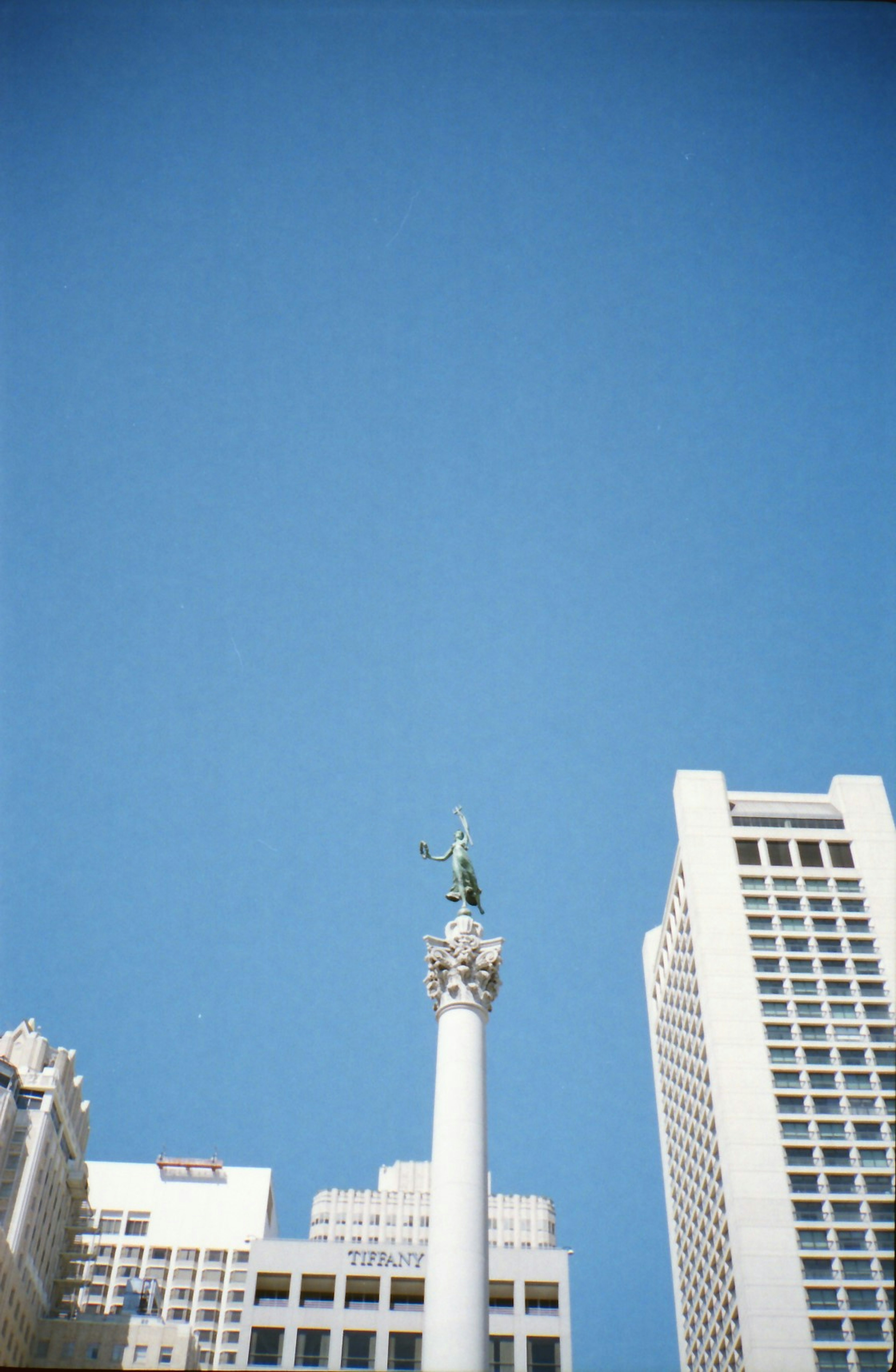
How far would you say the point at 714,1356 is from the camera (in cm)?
8031

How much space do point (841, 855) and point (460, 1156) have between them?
2654 inches

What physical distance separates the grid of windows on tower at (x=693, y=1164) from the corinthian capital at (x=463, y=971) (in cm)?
4873

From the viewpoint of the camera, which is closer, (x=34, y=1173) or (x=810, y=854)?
(x=810, y=854)

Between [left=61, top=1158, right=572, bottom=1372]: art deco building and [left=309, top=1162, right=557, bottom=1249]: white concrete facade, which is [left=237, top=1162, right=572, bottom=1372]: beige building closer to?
[left=61, top=1158, right=572, bottom=1372]: art deco building

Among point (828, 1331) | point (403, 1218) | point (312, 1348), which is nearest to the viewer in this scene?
Result: point (312, 1348)

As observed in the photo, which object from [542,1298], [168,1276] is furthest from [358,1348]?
[168,1276]

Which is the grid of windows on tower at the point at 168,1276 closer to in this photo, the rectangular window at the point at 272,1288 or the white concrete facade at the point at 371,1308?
the rectangular window at the point at 272,1288

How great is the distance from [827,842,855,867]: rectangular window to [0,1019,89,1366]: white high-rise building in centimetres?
6324

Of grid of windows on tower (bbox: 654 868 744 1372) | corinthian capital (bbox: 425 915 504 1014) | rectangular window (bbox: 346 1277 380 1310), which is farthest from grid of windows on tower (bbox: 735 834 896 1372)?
corinthian capital (bbox: 425 915 504 1014)

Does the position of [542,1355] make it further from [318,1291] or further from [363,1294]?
[318,1291]

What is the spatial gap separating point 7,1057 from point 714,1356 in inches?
2354

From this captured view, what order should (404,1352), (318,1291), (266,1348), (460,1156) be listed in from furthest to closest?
(318,1291) < (266,1348) < (404,1352) < (460,1156)

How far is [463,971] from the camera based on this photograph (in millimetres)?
38688

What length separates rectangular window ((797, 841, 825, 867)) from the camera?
95750mm
